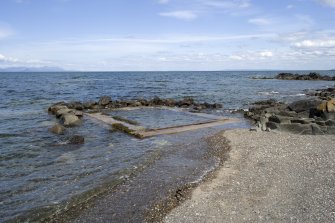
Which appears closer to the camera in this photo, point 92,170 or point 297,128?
point 92,170

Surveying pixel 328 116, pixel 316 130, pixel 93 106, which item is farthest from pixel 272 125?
pixel 93 106

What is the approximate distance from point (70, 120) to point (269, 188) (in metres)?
18.0

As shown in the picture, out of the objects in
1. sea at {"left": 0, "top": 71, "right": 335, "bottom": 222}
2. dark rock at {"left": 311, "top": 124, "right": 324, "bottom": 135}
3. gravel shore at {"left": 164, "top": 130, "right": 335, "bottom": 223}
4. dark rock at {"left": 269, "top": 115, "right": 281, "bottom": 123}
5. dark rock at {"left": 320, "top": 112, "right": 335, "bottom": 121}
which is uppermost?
dark rock at {"left": 320, "top": 112, "right": 335, "bottom": 121}

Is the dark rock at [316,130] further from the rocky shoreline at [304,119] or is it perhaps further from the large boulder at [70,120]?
the large boulder at [70,120]

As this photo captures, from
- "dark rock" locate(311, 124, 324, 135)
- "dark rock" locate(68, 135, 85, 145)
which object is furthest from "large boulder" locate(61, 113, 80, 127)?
"dark rock" locate(311, 124, 324, 135)

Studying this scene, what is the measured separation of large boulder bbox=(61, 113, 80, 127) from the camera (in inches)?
1002

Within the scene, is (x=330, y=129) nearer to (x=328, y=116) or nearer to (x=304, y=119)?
(x=304, y=119)

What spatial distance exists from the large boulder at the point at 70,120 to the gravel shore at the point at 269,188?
525 inches

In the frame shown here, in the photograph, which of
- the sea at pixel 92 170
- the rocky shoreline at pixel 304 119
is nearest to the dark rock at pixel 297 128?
the rocky shoreline at pixel 304 119

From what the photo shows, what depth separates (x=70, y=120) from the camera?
25797mm

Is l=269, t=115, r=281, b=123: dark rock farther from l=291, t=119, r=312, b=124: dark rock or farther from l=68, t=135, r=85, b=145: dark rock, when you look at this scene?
l=68, t=135, r=85, b=145: dark rock

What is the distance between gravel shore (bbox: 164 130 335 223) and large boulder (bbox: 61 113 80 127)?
13329mm

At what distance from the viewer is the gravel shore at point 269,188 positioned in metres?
9.41

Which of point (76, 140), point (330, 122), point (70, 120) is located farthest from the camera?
point (70, 120)
